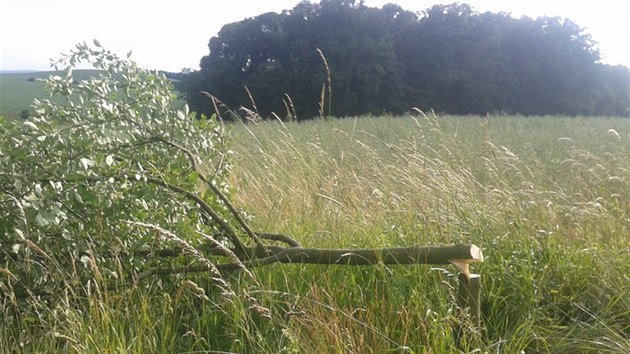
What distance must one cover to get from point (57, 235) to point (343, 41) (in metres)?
31.3

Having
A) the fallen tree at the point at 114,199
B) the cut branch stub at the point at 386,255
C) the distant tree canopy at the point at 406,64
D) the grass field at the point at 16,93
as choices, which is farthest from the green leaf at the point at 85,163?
the distant tree canopy at the point at 406,64

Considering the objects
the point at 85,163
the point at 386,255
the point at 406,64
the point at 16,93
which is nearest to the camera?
the point at 85,163

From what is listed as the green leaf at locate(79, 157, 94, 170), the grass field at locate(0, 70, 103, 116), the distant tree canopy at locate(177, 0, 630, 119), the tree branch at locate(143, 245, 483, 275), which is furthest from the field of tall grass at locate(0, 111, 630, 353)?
the distant tree canopy at locate(177, 0, 630, 119)

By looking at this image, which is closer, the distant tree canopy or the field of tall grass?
the field of tall grass

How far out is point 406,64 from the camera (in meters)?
38.3

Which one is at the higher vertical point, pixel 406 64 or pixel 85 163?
pixel 406 64

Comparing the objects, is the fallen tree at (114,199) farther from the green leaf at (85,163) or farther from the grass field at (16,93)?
the grass field at (16,93)

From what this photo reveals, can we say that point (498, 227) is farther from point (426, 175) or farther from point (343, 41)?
point (343, 41)

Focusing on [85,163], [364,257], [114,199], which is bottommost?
[364,257]

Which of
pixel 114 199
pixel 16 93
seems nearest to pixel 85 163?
pixel 114 199

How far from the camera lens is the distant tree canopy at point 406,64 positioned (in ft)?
107

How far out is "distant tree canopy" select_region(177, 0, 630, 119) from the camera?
32469 mm

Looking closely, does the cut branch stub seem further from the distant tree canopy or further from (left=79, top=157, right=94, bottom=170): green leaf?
the distant tree canopy

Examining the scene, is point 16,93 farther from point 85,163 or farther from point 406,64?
point 85,163
